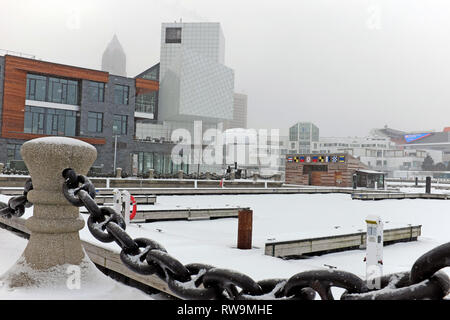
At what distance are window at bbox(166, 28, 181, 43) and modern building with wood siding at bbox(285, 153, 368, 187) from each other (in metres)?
43.1

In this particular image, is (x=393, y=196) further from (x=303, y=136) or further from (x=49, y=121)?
(x=303, y=136)

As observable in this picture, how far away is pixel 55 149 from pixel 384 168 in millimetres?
124825

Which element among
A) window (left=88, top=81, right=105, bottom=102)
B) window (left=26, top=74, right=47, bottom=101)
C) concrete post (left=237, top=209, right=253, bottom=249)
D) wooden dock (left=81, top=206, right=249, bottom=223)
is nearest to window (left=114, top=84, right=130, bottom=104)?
window (left=88, top=81, right=105, bottom=102)

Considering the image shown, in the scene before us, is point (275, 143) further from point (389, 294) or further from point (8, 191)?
point (389, 294)

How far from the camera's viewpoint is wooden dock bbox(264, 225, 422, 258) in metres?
6.85

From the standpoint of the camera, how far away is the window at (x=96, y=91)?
1877 inches

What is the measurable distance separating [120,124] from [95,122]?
3418 millimetres

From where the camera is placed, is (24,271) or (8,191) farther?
(8,191)

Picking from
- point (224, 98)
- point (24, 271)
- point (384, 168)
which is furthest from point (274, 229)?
point (384, 168)

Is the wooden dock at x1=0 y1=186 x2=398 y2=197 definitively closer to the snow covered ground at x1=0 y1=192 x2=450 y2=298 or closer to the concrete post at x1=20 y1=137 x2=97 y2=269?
the snow covered ground at x1=0 y1=192 x2=450 y2=298

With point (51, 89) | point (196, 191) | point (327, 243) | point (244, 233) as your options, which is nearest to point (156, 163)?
point (51, 89)

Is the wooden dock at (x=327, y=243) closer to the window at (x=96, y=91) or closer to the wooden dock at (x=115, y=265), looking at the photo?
the wooden dock at (x=115, y=265)

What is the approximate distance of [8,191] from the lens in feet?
51.9
